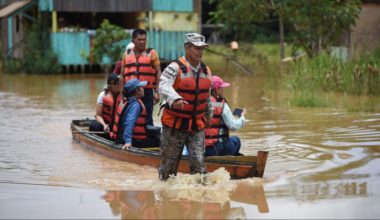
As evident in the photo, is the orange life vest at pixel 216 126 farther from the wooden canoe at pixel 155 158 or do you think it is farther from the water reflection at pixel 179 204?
the water reflection at pixel 179 204

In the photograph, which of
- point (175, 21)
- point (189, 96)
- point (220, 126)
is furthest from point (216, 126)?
point (175, 21)

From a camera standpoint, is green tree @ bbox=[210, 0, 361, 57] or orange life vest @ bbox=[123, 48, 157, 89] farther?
green tree @ bbox=[210, 0, 361, 57]

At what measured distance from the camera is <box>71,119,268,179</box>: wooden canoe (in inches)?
360

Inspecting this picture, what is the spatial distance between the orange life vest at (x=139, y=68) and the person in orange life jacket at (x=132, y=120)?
3.54 feet

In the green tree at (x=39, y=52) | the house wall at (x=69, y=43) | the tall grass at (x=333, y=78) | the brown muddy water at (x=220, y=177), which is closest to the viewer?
the brown muddy water at (x=220, y=177)

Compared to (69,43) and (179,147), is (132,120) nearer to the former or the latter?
(179,147)

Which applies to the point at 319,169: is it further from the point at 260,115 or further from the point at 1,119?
the point at 1,119

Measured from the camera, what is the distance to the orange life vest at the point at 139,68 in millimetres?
11711

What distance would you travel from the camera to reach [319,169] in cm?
1005

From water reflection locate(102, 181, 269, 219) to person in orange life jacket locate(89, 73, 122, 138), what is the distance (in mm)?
3094

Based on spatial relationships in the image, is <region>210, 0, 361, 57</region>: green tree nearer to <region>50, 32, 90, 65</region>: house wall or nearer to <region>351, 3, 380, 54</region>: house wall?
<region>351, 3, 380, 54</region>: house wall

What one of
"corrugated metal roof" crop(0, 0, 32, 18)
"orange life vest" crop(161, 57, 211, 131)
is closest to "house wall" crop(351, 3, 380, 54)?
"corrugated metal roof" crop(0, 0, 32, 18)

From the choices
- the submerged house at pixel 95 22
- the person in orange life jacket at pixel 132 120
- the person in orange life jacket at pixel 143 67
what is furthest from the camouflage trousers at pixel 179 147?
the submerged house at pixel 95 22

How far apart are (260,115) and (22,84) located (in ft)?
34.1
